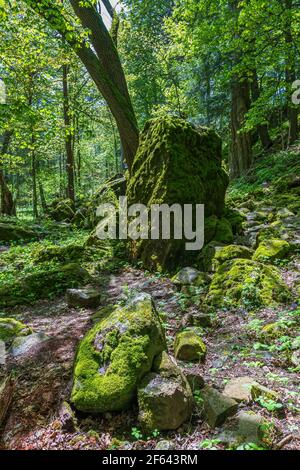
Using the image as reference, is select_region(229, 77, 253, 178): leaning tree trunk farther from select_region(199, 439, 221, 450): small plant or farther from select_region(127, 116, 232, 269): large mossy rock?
select_region(199, 439, 221, 450): small plant

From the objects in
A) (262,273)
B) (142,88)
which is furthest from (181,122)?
(142,88)

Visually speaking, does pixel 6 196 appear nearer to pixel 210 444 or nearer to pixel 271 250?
pixel 271 250

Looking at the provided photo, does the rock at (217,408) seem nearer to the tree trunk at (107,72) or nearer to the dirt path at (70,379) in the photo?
the dirt path at (70,379)

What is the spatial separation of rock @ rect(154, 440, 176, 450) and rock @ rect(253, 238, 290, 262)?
3451 millimetres

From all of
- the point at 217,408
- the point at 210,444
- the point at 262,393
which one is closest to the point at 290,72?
the point at 262,393

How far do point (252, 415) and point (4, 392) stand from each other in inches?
76.5

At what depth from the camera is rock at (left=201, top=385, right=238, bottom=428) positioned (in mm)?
2295

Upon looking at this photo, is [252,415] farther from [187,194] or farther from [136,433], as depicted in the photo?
[187,194]

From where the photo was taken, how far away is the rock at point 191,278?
16.3ft

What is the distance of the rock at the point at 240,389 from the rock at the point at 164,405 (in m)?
0.33

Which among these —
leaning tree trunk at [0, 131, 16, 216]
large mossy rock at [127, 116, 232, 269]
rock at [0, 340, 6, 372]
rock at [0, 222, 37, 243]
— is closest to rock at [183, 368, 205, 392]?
rock at [0, 340, 6, 372]

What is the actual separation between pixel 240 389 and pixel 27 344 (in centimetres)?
236

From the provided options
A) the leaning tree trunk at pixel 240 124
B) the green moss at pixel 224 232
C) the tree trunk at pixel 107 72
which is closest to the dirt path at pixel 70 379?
the green moss at pixel 224 232

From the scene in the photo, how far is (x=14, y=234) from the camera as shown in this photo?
11.1 m
